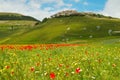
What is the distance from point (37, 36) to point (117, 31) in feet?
99.7

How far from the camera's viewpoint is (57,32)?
13300 cm

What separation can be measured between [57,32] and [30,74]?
124 m

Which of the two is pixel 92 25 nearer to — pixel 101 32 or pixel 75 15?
pixel 101 32

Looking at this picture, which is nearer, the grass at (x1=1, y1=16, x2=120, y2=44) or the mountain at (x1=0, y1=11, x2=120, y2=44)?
the mountain at (x1=0, y1=11, x2=120, y2=44)

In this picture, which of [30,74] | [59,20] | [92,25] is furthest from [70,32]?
[30,74]

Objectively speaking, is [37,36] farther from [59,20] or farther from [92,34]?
[59,20]

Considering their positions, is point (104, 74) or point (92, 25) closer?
point (104, 74)

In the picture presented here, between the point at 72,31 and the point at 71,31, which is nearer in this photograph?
the point at 71,31

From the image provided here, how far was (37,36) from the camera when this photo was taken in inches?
5310

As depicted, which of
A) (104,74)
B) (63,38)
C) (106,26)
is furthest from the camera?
(106,26)

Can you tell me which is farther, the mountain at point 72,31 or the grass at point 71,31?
the grass at point 71,31

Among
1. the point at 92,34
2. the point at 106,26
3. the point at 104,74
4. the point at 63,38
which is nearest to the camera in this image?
the point at 104,74

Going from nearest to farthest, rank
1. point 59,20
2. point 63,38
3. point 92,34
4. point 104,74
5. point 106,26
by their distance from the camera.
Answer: point 104,74 → point 63,38 → point 92,34 → point 106,26 → point 59,20

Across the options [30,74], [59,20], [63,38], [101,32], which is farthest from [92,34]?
[30,74]
